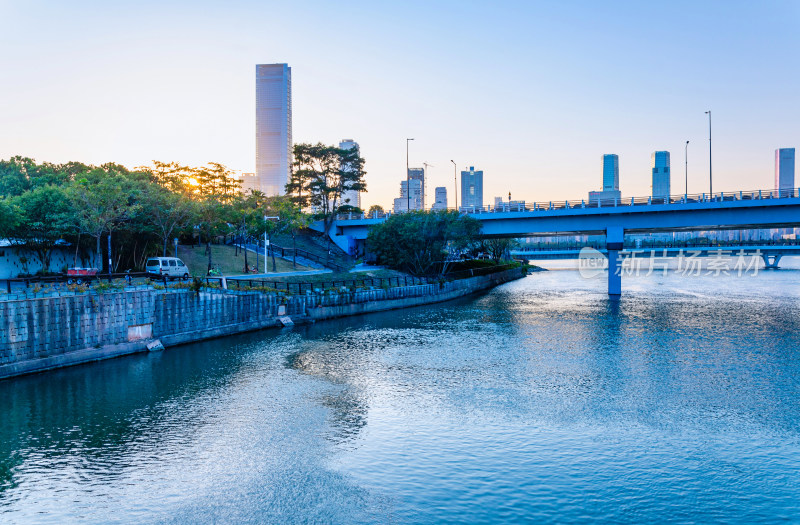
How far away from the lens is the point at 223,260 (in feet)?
237

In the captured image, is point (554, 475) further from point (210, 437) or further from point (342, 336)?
point (342, 336)

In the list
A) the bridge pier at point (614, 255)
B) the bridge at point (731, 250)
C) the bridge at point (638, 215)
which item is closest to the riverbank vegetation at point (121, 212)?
the bridge at point (638, 215)

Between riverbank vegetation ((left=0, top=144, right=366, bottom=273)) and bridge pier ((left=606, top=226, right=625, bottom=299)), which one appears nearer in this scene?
riverbank vegetation ((left=0, top=144, right=366, bottom=273))

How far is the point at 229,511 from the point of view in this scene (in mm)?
15258

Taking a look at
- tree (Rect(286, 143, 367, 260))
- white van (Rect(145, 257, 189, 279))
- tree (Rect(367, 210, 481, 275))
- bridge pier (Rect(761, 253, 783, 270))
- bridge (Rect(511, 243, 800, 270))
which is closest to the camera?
white van (Rect(145, 257, 189, 279))

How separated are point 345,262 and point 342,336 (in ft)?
148

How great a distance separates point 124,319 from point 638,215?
60.9 meters

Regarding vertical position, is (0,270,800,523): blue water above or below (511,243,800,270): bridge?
below

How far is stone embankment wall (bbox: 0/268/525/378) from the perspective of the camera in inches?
1153

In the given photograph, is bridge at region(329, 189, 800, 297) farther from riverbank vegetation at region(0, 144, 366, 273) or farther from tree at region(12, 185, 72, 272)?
tree at region(12, 185, 72, 272)

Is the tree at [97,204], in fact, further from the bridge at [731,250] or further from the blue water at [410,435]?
the bridge at [731,250]

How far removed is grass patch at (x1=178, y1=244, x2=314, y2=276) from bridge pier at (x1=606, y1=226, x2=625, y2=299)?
134 ft

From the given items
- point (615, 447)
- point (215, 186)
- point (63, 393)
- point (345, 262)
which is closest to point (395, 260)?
point (345, 262)

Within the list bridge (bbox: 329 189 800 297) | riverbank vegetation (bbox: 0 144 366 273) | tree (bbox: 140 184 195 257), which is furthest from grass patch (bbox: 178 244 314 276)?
bridge (bbox: 329 189 800 297)
